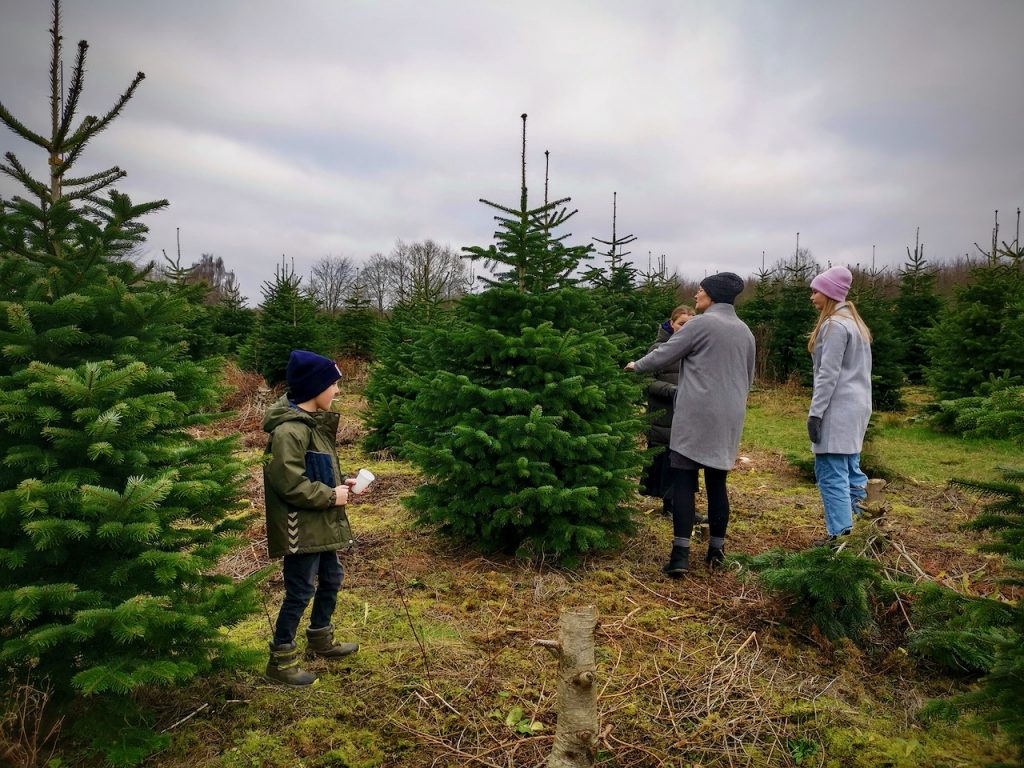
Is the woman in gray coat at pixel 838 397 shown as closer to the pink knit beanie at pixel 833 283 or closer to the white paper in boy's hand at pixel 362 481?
the pink knit beanie at pixel 833 283

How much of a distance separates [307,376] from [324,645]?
1.50 meters

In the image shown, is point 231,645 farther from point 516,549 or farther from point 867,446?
point 867,446

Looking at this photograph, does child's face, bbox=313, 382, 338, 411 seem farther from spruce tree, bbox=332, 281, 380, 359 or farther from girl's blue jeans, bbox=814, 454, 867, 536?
spruce tree, bbox=332, 281, 380, 359

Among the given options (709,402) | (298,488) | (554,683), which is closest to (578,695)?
(554,683)

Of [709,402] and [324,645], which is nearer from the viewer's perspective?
[324,645]

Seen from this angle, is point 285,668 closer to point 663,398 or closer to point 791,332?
point 663,398

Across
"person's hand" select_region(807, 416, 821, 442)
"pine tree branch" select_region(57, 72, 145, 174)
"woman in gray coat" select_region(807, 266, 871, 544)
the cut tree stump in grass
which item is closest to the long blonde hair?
"woman in gray coat" select_region(807, 266, 871, 544)

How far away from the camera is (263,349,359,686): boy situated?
10.2 ft

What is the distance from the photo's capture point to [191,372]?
2.93m

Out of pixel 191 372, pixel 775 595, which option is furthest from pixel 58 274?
pixel 775 595

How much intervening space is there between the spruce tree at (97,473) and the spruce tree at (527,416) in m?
2.05

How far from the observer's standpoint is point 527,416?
181 inches

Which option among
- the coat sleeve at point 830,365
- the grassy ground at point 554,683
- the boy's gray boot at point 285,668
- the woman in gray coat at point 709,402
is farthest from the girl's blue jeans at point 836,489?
the boy's gray boot at point 285,668

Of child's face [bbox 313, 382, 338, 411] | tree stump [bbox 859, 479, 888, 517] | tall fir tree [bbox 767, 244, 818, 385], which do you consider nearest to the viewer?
child's face [bbox 313, 382, 338, 411]
